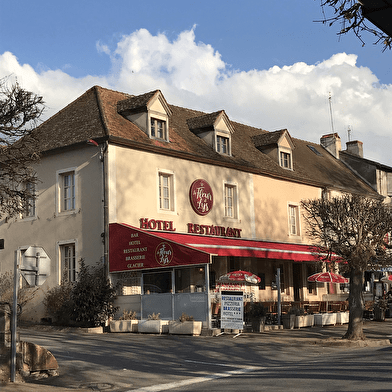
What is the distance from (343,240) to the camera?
18000 millimetres

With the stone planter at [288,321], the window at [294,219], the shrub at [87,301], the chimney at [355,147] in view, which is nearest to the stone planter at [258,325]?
the stone planter at [288,321]

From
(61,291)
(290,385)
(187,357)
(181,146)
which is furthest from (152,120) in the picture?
(290,385)

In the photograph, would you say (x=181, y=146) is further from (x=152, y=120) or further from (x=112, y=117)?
(x=112, y=117)

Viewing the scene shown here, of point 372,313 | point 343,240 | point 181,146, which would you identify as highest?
point 181,146

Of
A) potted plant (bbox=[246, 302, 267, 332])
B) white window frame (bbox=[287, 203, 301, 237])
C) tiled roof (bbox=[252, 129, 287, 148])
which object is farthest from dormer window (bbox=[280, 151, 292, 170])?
potted plant (bbox=[246, 302, 267, 332])

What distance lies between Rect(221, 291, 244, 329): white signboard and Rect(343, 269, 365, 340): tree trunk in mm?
3255

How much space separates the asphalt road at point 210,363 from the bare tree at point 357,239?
1.20 m

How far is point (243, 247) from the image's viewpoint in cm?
2459

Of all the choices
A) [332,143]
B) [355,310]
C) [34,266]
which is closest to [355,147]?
[332,143]

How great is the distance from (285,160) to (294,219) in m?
3.24

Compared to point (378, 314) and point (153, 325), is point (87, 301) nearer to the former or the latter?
point (153, 325)

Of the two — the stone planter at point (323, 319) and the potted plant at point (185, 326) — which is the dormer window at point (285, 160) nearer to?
the stone planter at point (323, 319)

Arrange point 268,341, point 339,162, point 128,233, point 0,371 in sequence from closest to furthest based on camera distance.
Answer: point 0,371 → point 268,341 → point 128,233 → point 339,162

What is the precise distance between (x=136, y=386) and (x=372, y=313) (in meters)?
20.0
